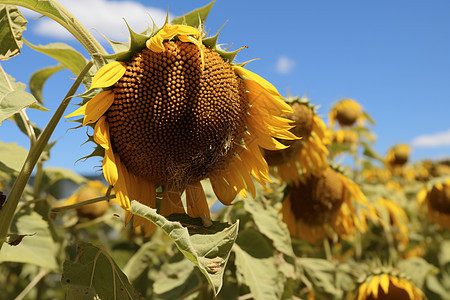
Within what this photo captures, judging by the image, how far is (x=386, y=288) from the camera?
234cm

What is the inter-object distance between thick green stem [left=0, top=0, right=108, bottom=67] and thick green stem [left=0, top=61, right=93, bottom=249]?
0.13 ft

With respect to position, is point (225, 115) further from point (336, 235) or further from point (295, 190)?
point (336, 235)

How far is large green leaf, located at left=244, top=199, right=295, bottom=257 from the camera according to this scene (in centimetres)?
188

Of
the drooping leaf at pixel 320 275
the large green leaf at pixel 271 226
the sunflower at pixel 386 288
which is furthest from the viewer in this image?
the drooping leaf at pixel 320 275

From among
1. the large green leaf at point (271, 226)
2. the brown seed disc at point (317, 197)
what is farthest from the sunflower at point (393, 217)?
the large green leaf at point (271, 226)

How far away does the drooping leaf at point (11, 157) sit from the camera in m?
1.51

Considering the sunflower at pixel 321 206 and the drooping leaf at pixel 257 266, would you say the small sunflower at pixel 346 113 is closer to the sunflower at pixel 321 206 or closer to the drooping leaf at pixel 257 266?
the sunflower at pixel 321 206

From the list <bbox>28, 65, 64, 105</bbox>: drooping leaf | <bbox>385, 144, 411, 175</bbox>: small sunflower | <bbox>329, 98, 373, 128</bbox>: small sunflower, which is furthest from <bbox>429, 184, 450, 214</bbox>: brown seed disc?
<bbox>28, 65, 64, 105</bbox>: drooping leaf

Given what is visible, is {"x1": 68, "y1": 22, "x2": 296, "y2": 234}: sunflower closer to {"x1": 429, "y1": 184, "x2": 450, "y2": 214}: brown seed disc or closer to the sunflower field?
the sunflower field

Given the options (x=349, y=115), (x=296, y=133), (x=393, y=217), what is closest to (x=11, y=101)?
(x=296, y=133)

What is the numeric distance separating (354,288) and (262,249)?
878 millimetres

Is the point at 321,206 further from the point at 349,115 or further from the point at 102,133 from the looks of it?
the point at 349,115

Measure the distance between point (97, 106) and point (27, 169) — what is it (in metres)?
0.26

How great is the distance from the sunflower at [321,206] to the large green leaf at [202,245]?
157 cm
